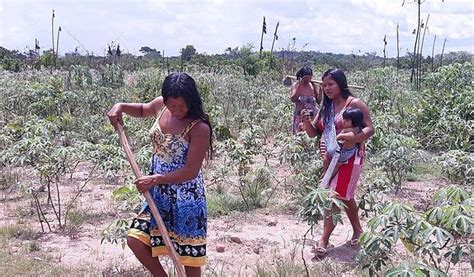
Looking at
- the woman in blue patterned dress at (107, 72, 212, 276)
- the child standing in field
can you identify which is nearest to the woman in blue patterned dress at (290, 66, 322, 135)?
the child standing in field

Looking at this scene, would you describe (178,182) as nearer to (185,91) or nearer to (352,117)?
(185,91)

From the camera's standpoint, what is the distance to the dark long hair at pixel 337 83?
141 inches

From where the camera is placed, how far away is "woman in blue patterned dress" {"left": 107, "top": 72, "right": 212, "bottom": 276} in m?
2.51

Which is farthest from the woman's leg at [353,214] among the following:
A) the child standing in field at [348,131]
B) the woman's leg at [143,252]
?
the woman's leg at [143,252]

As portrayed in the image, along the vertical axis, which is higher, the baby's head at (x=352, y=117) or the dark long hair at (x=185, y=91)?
the dark long hair at (x=185, y=91)

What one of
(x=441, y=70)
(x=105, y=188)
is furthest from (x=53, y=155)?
(x=441, y=70)

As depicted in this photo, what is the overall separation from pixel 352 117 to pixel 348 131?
0.31 ft

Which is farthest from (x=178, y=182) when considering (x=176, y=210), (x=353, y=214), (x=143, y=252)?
(x=353, y=214)

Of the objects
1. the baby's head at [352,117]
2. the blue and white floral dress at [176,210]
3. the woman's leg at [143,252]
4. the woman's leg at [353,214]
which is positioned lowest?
the woman's leg at [353,214]

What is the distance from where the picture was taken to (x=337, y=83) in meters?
3.58

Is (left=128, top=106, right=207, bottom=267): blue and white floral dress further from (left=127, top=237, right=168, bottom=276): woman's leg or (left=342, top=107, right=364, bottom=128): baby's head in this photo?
(left=342, top=107, right=364, bottom=128): baby's head

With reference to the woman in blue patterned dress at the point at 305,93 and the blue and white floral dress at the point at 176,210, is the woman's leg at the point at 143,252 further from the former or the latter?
the woman in blue patterned dress at the point at 305,93

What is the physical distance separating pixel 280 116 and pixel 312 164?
9.99 feet

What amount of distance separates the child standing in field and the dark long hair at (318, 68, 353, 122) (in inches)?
5.0
